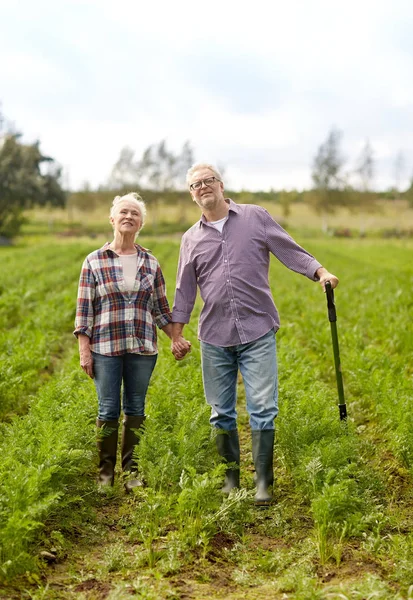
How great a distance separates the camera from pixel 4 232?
53375 mm

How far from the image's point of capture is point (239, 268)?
4992 millimetres

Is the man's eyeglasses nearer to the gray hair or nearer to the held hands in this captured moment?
the gray hair

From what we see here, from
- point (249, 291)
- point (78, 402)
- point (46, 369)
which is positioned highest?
point (249, 291)

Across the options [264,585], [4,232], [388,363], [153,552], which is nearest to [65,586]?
[153,552]

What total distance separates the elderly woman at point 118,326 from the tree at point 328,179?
74898 mm

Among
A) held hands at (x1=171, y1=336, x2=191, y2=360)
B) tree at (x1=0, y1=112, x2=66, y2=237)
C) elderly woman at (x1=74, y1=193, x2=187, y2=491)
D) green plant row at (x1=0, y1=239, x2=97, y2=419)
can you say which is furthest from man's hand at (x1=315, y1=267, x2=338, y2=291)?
tree at (x1=0, y1=112, x2=66, y2=237)

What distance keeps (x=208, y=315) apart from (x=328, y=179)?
7780 cm

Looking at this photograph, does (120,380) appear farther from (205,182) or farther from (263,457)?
(205,182)

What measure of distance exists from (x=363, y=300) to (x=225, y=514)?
11.5 m

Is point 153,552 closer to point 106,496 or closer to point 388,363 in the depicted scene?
point 106,496

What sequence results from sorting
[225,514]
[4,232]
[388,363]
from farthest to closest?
[4,232] < [388,363] < [225,514]

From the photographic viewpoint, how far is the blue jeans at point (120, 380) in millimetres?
5191

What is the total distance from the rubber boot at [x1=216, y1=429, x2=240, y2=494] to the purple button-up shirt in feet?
2.25

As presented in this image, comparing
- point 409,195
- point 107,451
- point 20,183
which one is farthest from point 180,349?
point 409,195
